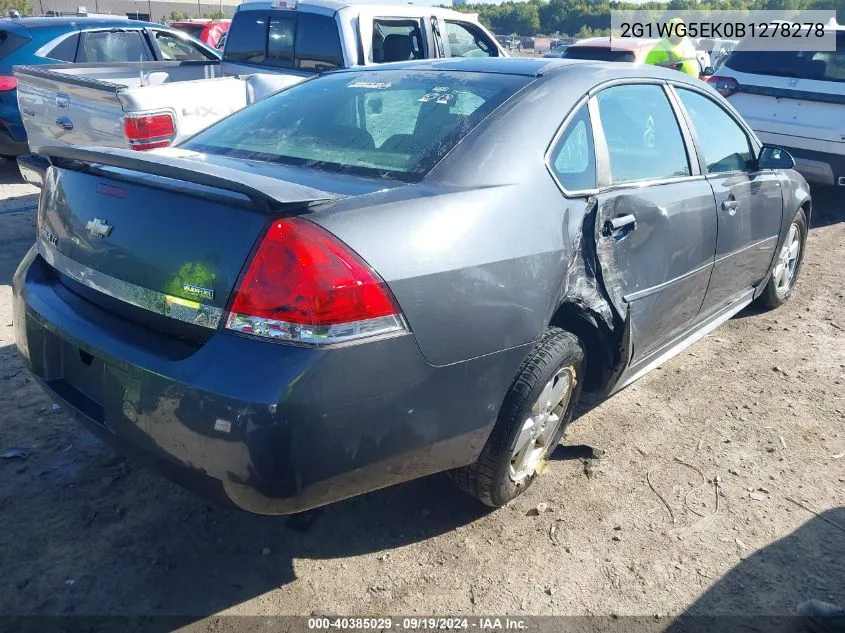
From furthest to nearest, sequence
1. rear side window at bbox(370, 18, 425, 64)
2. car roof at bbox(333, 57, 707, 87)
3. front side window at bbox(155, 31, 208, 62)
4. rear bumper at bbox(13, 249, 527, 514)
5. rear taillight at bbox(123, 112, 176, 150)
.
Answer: front side window at bbox(155, 31, 208, 62)
rear side window at bbox(370, 18, 425, 64)
rear taillight at bbox(123, 112, 176, 150)
car roof at bbox(333, 57, 707, 87)
rear bumper at bbox(13, 249, 527, 514)

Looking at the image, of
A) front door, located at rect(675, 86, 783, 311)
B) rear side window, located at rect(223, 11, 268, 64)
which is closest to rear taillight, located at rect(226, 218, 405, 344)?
front door, located at rect(675, 86, 783, 311)

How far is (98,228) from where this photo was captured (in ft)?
7.85

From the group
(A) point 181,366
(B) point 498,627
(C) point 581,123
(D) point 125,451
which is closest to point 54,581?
(D) point 125,451

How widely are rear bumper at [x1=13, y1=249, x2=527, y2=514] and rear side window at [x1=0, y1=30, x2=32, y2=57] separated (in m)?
6.86

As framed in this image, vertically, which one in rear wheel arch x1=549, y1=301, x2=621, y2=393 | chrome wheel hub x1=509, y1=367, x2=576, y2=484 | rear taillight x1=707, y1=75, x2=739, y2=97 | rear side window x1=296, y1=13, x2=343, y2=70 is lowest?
chrome wheel hub x1=509, y1=367, x2=576, y2=484

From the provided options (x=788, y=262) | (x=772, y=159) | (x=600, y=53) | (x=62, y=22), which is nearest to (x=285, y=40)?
(x=62, y=22)

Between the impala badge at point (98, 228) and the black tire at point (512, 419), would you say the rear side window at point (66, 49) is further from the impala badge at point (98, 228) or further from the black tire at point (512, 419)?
the black tire at point (512, 419)

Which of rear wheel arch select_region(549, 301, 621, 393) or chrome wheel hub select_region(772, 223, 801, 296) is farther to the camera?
chrome wheel hub select_region(772, 223, 801, 296)

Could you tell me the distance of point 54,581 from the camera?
2414 mm

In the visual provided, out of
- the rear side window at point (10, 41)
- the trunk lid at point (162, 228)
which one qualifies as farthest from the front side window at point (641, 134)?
the rear side window at point (10, 41)

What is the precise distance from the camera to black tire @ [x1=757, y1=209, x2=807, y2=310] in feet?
16.2

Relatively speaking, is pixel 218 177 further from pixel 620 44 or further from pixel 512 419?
pixel 620 44

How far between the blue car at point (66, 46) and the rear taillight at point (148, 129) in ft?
11.1

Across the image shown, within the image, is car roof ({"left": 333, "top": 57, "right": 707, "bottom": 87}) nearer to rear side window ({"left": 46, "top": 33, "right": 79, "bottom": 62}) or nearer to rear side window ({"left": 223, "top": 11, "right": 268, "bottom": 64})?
rear side window ({"left": 223, "top": 11, "right": 268, "bottom": 64})
